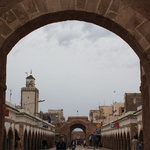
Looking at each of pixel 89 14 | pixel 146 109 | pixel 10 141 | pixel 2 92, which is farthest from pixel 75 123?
pixel 89 14

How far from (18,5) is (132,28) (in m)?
1.97

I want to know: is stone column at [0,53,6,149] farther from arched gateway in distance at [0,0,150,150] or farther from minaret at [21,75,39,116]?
minaret at [21,75,39,116]

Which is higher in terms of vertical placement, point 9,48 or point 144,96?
point 9,48

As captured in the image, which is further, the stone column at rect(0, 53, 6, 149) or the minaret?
the minaret

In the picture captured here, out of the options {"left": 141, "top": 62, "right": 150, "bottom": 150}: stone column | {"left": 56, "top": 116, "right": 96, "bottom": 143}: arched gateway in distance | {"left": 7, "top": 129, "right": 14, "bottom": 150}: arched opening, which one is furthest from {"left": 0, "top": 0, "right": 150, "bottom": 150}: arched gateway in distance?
{"left": 56, "top": 116, "right": 96, "bottom": 143}: arched gateway in distance

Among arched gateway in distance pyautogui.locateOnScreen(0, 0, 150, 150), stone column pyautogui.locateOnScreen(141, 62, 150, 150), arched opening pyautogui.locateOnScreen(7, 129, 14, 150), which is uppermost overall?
arched gateway in distance pyautogui.locateOnScreen(0, 0, 150, 150)

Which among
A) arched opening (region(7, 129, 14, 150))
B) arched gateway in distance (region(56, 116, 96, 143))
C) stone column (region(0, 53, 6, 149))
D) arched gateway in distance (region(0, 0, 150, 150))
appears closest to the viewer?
arched gateway in distance (region(0, 0, 150, 150))

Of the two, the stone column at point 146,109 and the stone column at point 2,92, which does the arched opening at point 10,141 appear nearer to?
the stone column at point 2,92

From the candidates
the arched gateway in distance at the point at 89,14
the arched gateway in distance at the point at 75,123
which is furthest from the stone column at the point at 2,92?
the arched gateway in distance at the point at 75,123

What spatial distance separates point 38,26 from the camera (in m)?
6.14

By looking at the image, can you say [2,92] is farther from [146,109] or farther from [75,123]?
[75,123]

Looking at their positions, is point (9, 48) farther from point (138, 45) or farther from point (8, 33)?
point (138, 45)

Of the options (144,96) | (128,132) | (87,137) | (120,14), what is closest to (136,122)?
(128,132)

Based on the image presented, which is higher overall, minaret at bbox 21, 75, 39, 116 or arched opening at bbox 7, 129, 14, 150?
minaret at bbox 21, 75, 39, 116
